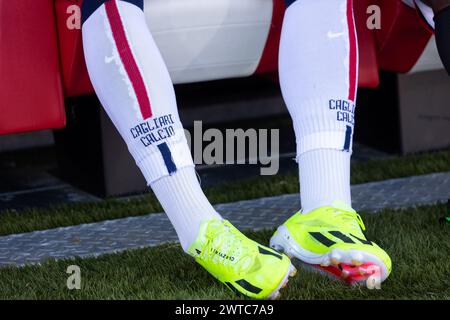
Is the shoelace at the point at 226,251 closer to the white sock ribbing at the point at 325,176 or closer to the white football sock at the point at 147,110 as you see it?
the white football sock at the point at 147,110

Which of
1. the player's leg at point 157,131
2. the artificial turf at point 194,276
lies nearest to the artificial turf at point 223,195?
the artificial turf at point 194,276

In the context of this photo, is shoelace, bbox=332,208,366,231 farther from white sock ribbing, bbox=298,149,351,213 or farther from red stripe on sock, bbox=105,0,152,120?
red stripe on sock, bbox=105,0,152,120

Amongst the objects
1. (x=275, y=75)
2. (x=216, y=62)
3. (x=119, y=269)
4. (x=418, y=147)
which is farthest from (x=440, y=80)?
(x=119, y=269)

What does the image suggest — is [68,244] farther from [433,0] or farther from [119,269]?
[433,0]

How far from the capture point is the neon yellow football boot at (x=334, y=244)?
4.98 feet

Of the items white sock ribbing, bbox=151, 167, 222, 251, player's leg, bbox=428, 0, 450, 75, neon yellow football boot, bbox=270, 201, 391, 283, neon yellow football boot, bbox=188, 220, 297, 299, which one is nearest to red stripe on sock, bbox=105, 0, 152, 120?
white sock ribbing, bbox=151, 167, 222, 251

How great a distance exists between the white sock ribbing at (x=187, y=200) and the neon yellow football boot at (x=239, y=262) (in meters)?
0.02

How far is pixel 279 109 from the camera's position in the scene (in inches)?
121

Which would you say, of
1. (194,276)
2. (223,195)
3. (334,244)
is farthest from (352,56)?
(223,195)

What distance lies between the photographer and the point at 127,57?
1.59 meters

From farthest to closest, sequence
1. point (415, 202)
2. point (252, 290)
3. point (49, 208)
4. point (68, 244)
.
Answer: point (49, 208)
point (415, 202)
point (68, 244)
point (252, 290)

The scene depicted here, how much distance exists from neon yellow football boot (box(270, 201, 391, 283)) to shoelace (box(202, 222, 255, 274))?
0.40 ft

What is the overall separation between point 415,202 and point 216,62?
551 millimetres

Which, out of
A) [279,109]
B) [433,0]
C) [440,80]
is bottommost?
[279,109]
